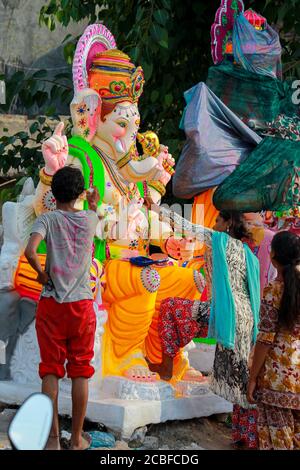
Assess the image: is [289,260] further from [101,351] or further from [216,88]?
[216,88]

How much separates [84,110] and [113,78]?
0.28 metres

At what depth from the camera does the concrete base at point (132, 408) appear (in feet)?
15.6

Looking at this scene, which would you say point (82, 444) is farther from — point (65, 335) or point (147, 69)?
point (147, 69)

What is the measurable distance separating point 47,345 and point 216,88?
3.48 metres

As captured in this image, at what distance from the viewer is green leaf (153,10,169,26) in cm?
785

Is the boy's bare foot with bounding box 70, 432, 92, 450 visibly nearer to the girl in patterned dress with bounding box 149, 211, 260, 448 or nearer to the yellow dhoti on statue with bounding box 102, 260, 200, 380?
the yellow dhoti on statue with bounding box 102, 260, 200, 380

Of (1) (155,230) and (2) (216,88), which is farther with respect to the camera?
(2) (216,88)

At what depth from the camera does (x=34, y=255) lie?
3.82 metres

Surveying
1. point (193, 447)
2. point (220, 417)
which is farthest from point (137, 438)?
point (220, 417)

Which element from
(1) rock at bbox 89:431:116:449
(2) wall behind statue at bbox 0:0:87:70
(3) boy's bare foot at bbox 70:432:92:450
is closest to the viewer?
(3) boy's bare foot at bbox 70:432:92:450

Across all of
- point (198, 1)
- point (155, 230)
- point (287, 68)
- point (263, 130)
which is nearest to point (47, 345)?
point (155, 230)

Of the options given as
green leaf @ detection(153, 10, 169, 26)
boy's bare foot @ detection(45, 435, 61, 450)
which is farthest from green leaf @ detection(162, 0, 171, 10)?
boy's bare foot @ detection(45, 435, 61, 450)

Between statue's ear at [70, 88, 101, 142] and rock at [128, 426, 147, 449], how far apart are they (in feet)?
5.80

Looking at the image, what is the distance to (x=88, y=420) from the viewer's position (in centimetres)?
483
